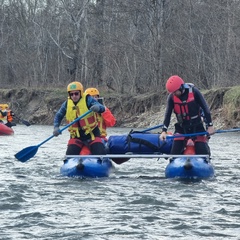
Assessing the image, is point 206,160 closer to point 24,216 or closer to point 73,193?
point 73,193

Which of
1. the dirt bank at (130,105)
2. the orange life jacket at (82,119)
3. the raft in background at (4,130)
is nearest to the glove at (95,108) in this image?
the orange life jacket at (82,119)

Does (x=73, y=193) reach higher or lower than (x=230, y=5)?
lower

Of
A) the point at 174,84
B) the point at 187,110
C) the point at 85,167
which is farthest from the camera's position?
the point at 187,110

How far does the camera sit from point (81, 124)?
12.8 metres

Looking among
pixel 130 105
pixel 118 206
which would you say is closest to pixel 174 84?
pixel 118 206

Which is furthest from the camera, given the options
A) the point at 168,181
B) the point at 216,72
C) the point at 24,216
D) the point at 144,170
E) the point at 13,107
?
the point at 13,107

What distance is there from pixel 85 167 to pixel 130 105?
25.6m

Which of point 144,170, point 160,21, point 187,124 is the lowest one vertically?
point 144,170

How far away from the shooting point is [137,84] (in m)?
39.9

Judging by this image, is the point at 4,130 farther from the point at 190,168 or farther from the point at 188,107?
the point at 190,168

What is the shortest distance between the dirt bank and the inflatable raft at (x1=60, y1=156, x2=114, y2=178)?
1673 centimetres

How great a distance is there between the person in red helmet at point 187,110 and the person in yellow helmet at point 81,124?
1.15 metres

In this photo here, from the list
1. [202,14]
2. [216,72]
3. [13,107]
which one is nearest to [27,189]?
[216,72]

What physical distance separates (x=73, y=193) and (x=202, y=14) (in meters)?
28.1
